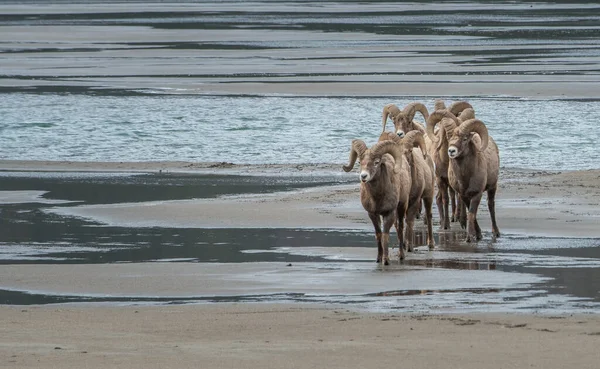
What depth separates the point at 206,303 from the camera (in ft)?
44.7

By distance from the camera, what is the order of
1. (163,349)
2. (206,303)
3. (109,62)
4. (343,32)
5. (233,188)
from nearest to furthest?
(163,349) < (206,303) < (233,188) < (109,62) < (343,32)

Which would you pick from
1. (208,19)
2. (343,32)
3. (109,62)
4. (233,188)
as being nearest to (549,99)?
(233,188)

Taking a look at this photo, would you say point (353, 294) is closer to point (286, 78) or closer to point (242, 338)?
point (242, 338)

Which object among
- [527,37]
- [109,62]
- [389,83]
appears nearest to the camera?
[389,83]

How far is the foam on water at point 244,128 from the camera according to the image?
2831 centimetres

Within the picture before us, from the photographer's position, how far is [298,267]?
51.2 ft

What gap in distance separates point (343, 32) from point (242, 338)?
54.9 m

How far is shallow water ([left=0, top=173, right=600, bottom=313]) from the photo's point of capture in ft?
45.0

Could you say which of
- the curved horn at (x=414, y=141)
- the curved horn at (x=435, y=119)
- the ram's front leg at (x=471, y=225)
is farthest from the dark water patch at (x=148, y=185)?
the ram's front leg at (x=471, y=225)

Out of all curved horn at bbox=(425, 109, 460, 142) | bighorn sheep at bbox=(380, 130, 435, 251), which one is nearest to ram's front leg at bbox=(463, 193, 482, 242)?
bighorn sheep at bbox=(380, 130, 435, 251)

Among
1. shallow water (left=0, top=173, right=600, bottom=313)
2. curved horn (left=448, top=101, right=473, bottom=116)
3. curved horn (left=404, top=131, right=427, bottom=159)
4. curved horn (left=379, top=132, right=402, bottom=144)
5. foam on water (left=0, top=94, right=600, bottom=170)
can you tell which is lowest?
shallow water (left=0, top=173, right=600, bottom=313)

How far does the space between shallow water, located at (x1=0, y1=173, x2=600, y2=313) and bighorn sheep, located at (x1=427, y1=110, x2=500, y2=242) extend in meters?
0.48

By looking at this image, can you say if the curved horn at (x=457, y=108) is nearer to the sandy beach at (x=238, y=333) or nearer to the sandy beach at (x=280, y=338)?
the sandy beach at (x=238, y=333)

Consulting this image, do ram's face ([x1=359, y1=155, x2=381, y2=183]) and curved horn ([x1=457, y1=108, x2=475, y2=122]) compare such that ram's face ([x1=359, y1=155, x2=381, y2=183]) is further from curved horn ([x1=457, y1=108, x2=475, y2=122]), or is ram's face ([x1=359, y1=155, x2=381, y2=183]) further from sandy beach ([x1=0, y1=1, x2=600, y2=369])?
curved horn ([x1=457, y1=108, x2=475, y2=122])
